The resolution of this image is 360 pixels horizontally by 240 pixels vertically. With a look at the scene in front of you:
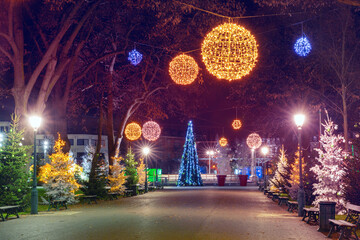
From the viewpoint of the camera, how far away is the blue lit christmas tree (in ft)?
181

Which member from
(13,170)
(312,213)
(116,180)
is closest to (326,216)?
(312,213)

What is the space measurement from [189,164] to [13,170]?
3602cm

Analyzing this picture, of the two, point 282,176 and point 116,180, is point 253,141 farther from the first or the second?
point 116,180

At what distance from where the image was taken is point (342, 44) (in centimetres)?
2934

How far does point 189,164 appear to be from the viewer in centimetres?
5547

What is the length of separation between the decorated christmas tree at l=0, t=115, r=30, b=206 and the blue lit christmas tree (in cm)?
3479

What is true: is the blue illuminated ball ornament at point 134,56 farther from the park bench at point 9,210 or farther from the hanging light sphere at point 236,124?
the park bench at point 9,210

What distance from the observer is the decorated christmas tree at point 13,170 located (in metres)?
20.3

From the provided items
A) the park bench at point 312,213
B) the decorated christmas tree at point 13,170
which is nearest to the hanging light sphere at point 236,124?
the park bench at point 312,213

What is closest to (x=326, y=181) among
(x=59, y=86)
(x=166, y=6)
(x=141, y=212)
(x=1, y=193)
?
(x=141, y=212)

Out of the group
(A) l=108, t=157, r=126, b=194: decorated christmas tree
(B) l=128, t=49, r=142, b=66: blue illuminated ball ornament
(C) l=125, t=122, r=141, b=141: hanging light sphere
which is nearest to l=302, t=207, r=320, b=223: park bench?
(B) l=128, t=49, r=142, b=66: blue illuminated ball ornament

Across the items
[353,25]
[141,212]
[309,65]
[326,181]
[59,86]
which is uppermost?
[353,25]

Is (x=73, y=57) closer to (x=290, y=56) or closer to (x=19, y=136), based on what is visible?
(x=19, y=136)

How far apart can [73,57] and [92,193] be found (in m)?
8.77
